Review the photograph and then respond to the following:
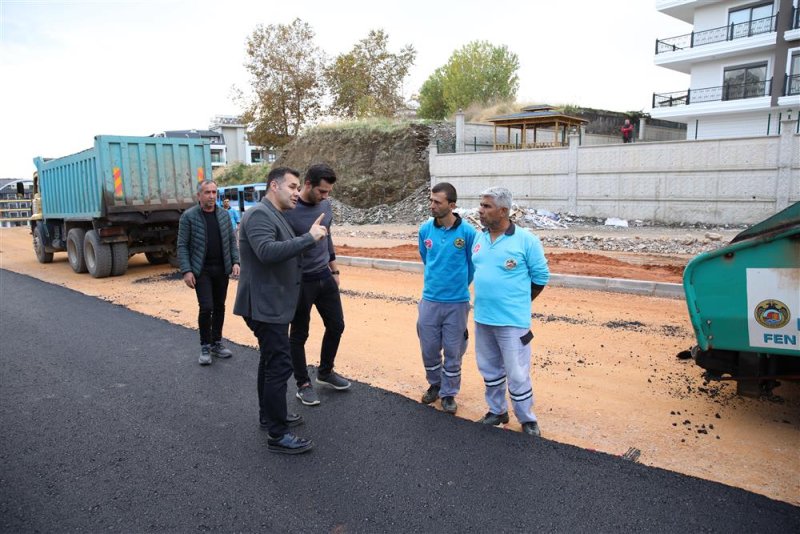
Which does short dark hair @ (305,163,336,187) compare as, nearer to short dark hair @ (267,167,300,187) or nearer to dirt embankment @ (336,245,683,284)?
short dark hair @ (267,167,300,187)

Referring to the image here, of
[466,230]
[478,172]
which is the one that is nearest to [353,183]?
A: [478,172]

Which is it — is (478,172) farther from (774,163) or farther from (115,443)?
(115,443)

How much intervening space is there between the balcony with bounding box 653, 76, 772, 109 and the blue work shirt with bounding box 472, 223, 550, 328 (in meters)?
28.8

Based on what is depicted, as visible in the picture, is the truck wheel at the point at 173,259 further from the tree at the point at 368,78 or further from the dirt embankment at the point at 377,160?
the tree at the point at 368,78

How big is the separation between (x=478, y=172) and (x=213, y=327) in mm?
19034

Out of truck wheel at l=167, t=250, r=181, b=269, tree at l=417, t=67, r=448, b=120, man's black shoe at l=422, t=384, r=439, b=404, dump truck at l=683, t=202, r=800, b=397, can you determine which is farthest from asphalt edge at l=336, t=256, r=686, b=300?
tree at l=417, t=67, r=448, b=120

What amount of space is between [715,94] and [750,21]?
3.49 m

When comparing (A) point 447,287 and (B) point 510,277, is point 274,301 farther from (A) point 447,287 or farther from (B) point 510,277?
(B) point 510,277

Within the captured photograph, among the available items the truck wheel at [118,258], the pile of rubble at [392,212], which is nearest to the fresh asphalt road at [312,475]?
the truck wheel at [118,258]

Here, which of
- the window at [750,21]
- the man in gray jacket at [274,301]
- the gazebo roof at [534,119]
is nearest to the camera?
the man in gray jacket at [274,301]

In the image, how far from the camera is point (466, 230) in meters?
4.40

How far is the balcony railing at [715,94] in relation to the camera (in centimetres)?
2712

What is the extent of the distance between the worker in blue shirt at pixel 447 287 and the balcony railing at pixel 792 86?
2851 cm

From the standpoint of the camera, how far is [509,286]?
384cm
